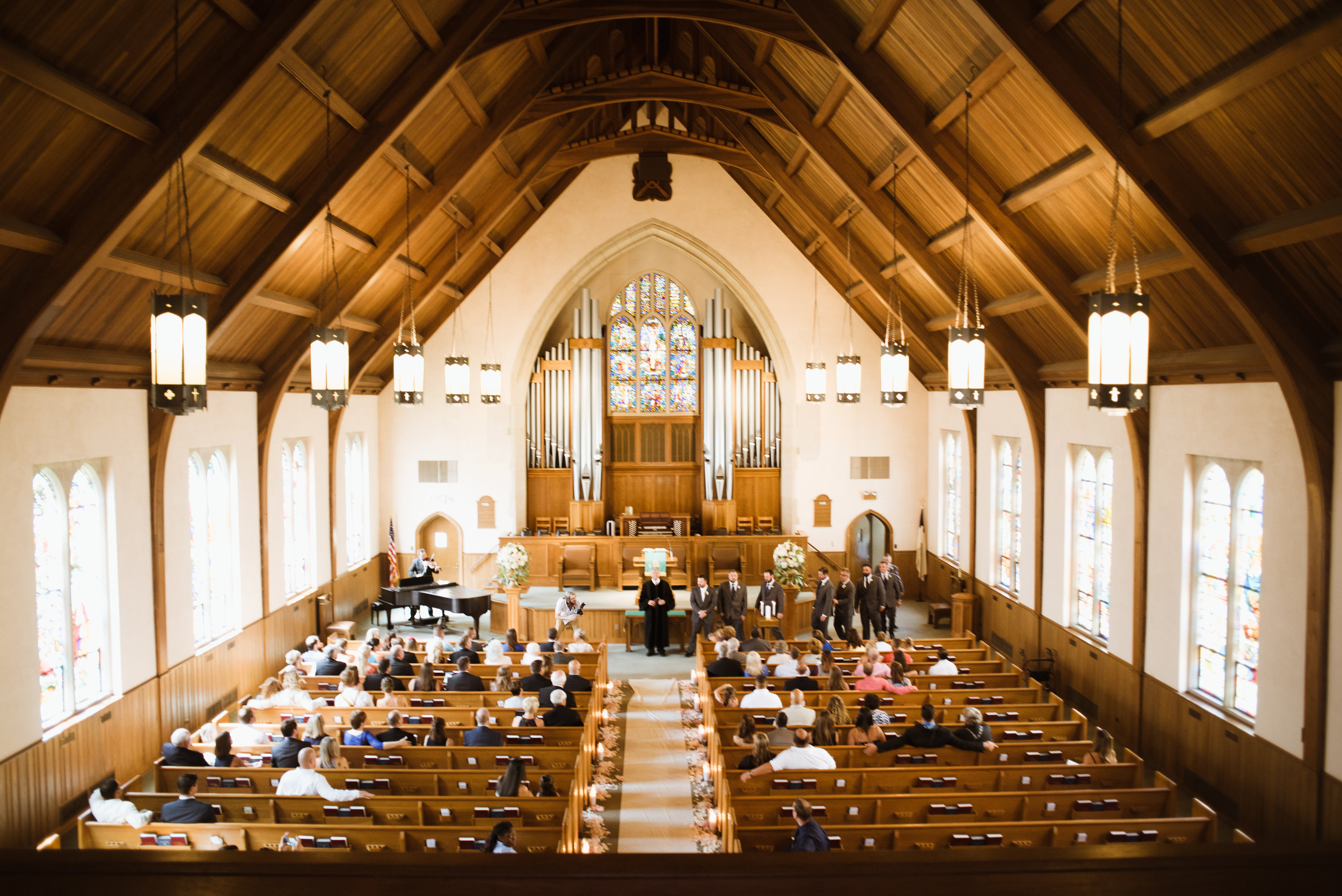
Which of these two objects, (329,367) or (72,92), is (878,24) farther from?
(72,92)

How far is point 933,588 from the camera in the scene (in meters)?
18.4

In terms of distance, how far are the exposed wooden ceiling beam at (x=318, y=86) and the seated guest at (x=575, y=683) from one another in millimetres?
6178

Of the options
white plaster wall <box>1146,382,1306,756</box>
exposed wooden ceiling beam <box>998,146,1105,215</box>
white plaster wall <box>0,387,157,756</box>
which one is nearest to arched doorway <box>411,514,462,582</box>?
white plaster wall <box>0,387,157,756</box>

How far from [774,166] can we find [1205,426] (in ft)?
26.1

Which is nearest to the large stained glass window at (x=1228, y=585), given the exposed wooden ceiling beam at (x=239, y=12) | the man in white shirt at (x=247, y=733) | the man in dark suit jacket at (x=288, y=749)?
the man in dark suit jacket at (x=288, y=749)

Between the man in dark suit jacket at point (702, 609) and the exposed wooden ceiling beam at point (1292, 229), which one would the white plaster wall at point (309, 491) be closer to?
the man in dark suit jacket at point (702, 609)

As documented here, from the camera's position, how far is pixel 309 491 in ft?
49.9

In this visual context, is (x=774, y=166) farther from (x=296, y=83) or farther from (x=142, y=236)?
(x=142, y=236)

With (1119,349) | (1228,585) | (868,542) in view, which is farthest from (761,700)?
(868,542)

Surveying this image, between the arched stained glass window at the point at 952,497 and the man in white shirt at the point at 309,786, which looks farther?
the arched stained glass window at the point at 952,497

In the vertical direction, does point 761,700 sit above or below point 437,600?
above

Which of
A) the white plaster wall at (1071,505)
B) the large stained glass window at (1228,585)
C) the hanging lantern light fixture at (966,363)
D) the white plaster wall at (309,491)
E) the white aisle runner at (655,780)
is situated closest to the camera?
the hanging lantern light fixture at (966,363)

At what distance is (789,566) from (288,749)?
1003cm

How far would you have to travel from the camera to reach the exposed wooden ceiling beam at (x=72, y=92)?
540cm
